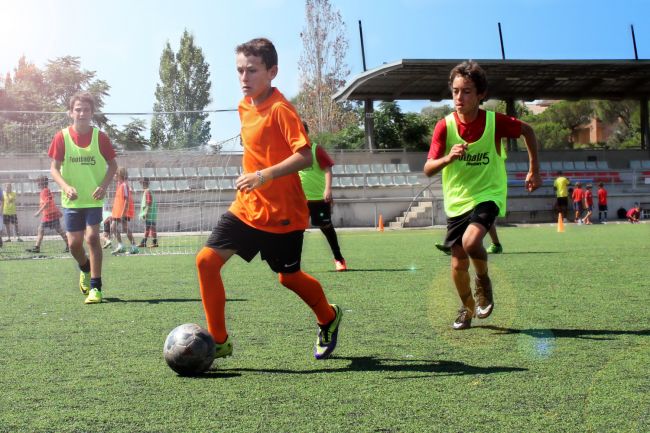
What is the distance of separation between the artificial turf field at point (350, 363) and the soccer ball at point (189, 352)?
8 cm

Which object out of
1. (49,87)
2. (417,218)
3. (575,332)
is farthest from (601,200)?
(49,87)

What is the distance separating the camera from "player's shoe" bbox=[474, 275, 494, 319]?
Answer: 6.32m

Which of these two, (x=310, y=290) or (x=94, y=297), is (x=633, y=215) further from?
(x=310, y=290)

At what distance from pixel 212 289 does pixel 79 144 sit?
4.45 m

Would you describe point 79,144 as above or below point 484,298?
above

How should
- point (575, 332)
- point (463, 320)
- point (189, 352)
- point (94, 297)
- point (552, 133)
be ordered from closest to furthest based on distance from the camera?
point (189, 352) < point (575, 332) < point (463, 320) < point (94, 297) < point (552, 133)

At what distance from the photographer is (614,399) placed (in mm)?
3854

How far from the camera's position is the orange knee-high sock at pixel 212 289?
4859 mm

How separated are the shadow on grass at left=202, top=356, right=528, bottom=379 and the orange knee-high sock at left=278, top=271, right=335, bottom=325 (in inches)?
14.1

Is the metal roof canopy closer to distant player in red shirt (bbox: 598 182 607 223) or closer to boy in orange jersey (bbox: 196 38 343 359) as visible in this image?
distant player in red shirt (bbox: 598 182 607 223)

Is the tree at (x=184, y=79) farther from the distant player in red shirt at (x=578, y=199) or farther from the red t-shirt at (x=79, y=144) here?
the red t-shirt at (x=79, y=144)

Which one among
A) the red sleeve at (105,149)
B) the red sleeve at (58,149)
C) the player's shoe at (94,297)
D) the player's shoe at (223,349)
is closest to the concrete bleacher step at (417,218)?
the red sleeve at (105,149)

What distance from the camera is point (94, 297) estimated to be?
326 inches

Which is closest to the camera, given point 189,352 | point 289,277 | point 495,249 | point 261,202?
point 189,352
